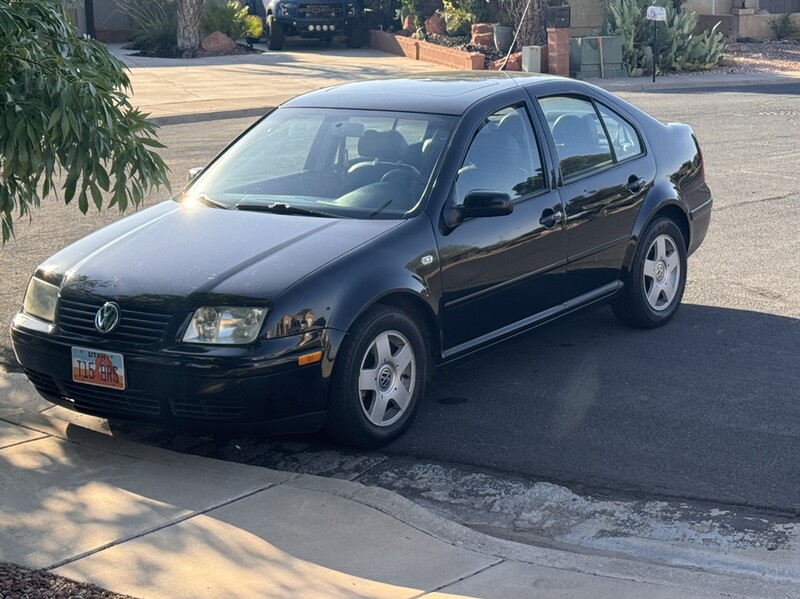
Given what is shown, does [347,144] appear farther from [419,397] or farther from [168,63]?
[168,63]

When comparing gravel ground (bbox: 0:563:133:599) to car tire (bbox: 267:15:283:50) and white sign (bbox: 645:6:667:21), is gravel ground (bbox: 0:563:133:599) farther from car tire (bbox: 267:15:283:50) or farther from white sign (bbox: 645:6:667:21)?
car tire (bbox: 267:15:283:50)

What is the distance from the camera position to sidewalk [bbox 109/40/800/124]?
805 inches

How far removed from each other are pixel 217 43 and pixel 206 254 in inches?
969

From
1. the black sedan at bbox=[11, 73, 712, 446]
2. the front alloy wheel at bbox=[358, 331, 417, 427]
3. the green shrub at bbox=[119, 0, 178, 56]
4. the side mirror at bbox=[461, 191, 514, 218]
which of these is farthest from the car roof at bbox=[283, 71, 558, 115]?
the green shrub at bbox=[119, 0, 178, 56]

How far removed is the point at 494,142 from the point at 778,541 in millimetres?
2795

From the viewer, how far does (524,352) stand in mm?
7473

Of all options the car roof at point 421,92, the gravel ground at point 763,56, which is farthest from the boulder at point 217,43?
the car roof at point 421,92

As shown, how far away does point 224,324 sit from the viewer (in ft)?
18.0

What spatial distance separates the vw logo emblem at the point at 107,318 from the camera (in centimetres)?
559

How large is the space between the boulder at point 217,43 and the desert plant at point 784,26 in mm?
13679

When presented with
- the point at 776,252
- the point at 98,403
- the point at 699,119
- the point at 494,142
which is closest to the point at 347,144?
the point at 494,142

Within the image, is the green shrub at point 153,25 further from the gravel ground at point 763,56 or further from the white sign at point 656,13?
the gravel ground at point 763,56

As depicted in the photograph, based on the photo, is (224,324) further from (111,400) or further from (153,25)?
(153,25)

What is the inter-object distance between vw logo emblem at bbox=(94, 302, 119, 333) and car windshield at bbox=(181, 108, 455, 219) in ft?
3.68
